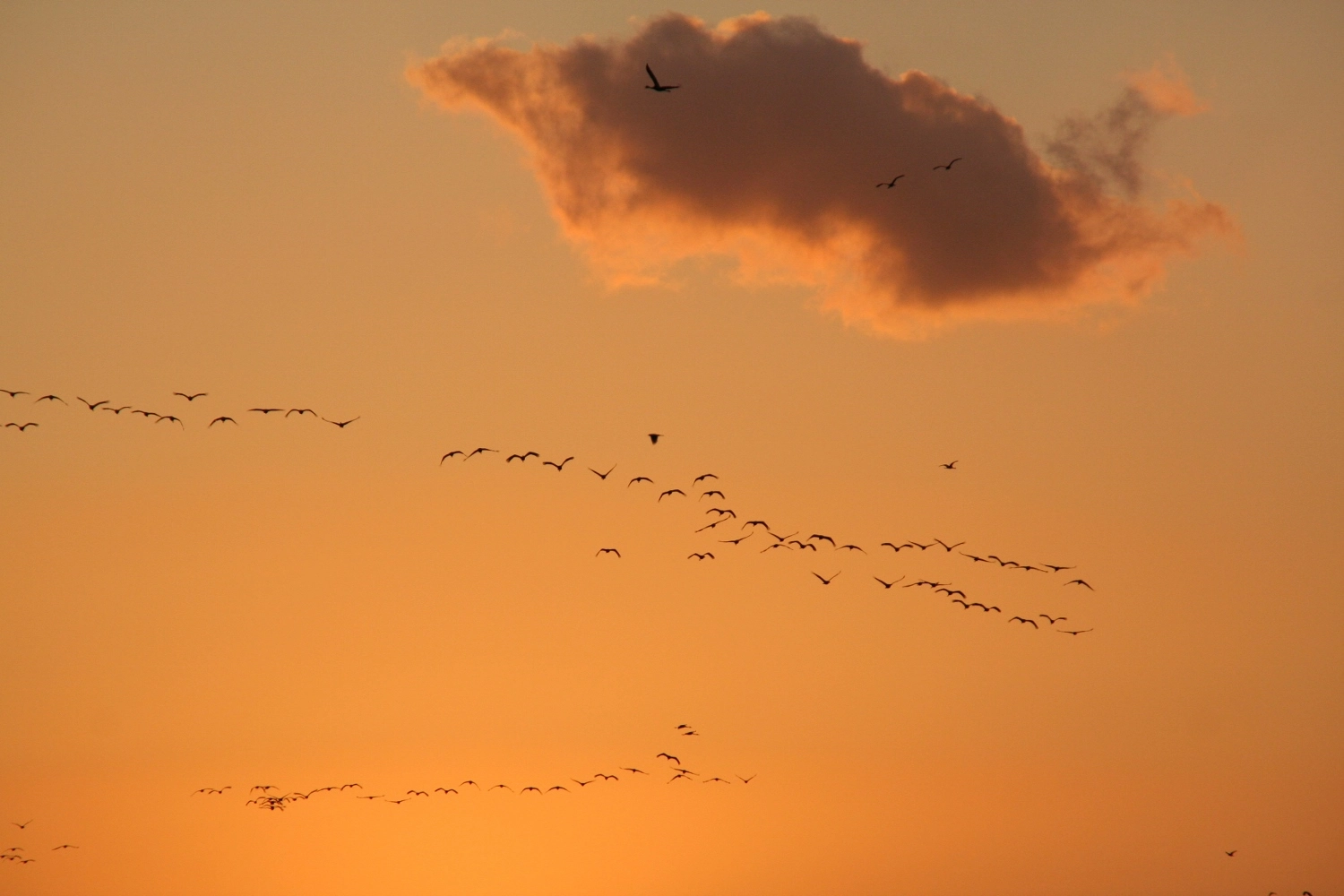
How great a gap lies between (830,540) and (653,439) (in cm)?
2492

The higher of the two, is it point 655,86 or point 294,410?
point 655,86

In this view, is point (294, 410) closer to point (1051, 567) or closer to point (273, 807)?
point (1051, 567)

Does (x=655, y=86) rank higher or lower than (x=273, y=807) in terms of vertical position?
higher

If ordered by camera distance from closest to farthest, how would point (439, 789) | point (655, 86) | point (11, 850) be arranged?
point (655, 86)
point (439, 789)
point (11, 850)

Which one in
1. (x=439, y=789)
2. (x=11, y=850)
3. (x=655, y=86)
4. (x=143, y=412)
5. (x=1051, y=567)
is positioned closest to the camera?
(x=655, y=86)

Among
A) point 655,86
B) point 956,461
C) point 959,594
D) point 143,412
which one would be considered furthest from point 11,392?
point 959,594

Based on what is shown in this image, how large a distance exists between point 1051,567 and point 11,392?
63135mm

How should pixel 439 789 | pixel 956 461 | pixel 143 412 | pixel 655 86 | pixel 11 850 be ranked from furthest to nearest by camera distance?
pixel 11 850
pixel 439 789
pixel 956 461
pixel 143 412
pixel 655 86

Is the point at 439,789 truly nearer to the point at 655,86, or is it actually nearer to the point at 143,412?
the point at 143,412

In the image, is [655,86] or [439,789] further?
[439,789]

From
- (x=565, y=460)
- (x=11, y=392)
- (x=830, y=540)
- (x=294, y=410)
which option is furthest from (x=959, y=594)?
(x=11, y=392)

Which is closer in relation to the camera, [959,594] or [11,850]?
[959,594]

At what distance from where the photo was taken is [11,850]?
6486 inches

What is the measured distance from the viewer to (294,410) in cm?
9350
